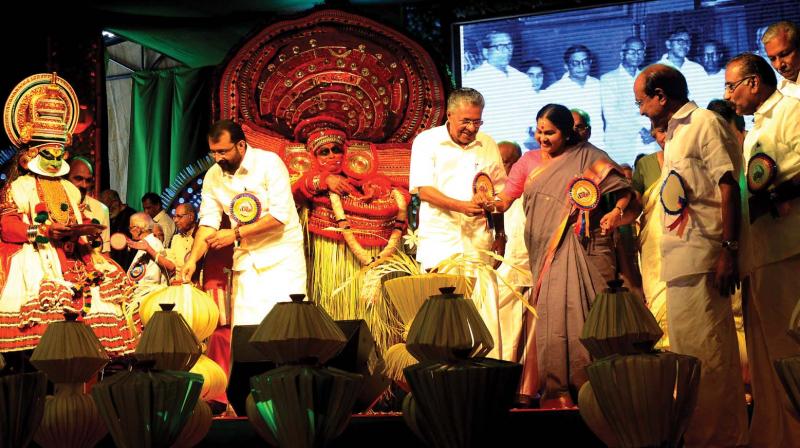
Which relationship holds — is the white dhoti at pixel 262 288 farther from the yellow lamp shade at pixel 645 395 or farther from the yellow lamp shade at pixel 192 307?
the yellow lamp shade at pixel 645 395

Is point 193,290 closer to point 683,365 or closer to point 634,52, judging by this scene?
point 683,365

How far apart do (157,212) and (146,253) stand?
0.91 metres

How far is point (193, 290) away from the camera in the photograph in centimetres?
511

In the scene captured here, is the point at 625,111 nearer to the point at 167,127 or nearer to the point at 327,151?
the point at 327,151

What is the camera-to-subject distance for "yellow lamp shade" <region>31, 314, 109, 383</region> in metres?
2.96

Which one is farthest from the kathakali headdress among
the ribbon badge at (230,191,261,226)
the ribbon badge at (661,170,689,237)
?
the ribbon badge at (661,170,689,237)

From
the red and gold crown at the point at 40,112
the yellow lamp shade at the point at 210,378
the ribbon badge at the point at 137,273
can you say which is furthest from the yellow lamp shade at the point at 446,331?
the ribbon badge at the point at 137,273

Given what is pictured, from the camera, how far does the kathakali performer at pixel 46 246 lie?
5.37m

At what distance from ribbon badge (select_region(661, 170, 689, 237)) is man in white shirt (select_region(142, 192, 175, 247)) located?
5070 millimetres

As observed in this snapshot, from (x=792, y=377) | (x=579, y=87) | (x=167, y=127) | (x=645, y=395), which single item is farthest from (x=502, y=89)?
(x=792, y=377)

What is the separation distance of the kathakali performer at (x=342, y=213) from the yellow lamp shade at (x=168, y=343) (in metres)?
3.53

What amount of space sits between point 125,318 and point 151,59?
488 cm

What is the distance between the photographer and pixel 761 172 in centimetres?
411

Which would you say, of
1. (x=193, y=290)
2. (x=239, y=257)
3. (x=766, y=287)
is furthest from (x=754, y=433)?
(x=239, y=257)
